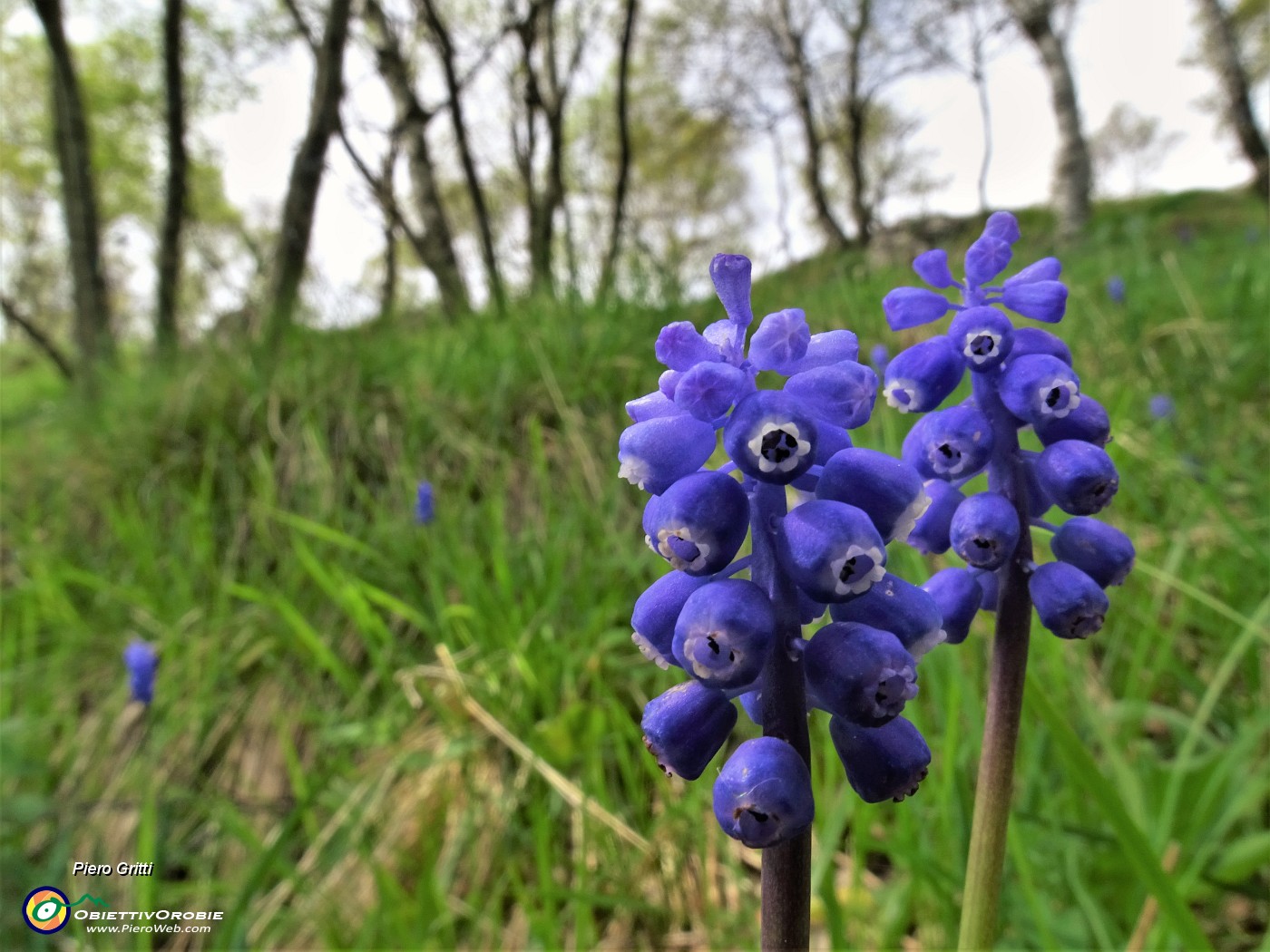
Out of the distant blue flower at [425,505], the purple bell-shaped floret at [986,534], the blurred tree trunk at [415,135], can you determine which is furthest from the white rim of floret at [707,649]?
the blurred tree trunk at [415,135]

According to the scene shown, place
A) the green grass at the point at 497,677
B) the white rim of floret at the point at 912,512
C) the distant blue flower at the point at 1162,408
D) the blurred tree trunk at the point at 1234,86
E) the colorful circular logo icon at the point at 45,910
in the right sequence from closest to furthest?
the white rim of floret at the point at 912,512, the green grass at the point at 497,677, the colorful circular logo icon at the point at 45,910, the distant blue flower at the point at 1162,408, the blurred tree trunk at the point at 1234,86

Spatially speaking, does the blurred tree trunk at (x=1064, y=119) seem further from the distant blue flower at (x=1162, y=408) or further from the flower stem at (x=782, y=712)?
the flower stem at (x=782, y=712)

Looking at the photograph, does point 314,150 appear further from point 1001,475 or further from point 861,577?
point 861,577

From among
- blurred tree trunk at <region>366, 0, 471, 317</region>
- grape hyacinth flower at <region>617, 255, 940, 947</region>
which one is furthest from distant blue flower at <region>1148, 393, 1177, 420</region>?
blurred tree trunk at <region>366, 0, 471, 317</region>

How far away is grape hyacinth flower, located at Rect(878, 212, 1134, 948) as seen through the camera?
779 millimetres

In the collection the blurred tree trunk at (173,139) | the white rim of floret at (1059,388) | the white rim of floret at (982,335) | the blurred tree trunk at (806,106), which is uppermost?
the blurred tree trunk at (806,106)

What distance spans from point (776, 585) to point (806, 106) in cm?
2448

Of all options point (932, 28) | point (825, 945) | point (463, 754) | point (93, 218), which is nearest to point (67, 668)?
point (463, 754)

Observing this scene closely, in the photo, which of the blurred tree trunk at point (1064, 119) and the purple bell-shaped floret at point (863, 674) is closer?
the purple bell-shaped floret at point (863, 674)

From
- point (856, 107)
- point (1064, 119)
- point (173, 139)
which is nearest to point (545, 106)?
point (173, 139)

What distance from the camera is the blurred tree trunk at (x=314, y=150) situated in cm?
598

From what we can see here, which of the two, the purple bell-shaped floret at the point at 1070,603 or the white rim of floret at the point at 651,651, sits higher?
the white rim of floret at the point at 651,651

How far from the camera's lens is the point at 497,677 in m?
2.54

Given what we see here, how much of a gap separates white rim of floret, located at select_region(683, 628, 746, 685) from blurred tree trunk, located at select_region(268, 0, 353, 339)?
6014 millimetres
